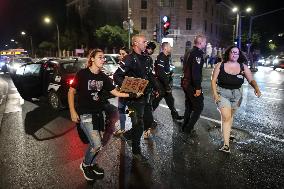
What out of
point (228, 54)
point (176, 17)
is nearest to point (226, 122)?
point (228, 54)

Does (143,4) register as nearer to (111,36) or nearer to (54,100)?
(111,36)

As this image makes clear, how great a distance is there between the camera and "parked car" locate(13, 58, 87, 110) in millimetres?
9797

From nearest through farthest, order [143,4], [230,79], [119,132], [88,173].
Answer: [88,173]
[230,79]
[119,132]
[143,4]

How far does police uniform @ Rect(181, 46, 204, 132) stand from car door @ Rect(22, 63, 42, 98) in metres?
5.41

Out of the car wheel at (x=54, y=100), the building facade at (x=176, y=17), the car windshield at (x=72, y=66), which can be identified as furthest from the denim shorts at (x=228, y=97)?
the building facade at (x=176, y=17)

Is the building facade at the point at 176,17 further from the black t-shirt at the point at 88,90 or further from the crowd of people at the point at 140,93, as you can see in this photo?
the black t-shirt at the point at 88,90

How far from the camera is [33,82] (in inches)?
426

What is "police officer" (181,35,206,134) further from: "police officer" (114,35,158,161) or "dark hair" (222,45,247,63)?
"police officer" (114,35,158,161)

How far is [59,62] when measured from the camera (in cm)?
1009

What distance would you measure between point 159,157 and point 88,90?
6.11ft

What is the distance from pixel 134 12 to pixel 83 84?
5609 centimetres

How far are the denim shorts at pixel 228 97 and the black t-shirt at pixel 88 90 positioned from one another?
2339mm

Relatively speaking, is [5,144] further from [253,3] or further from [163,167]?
[253,3]

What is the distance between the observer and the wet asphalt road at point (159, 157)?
4.62 meters
